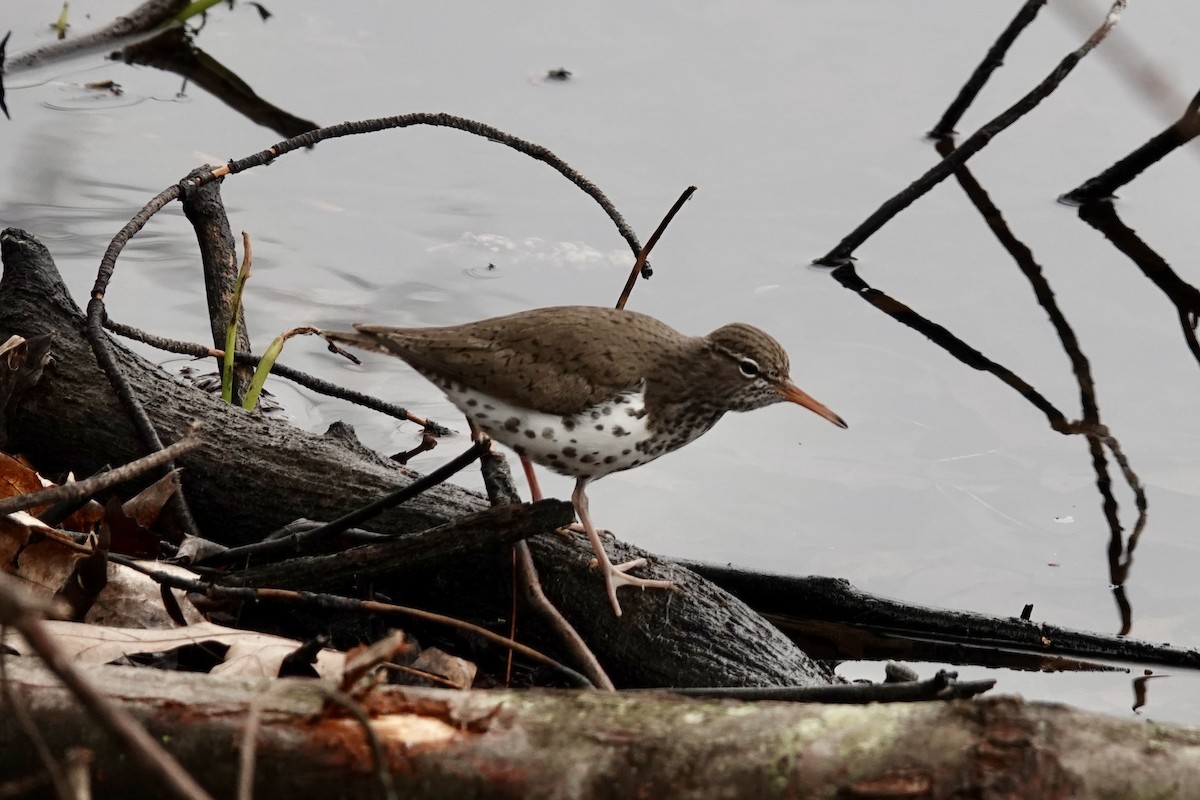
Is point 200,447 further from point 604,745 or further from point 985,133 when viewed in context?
point 985,133

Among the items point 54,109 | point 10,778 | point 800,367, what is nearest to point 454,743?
point 10,778

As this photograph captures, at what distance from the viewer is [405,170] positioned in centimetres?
768

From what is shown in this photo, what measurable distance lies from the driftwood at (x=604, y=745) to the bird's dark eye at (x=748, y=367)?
2.14 meters

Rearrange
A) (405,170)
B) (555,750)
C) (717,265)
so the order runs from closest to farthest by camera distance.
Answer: (555,750), (717,265), (405,170)

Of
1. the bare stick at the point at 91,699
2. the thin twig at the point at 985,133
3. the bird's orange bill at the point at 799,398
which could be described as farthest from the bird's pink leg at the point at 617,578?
the thin twig at the point at 985,133

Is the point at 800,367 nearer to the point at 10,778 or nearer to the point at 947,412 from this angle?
the point at 947,412

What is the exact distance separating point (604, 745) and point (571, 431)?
186cm

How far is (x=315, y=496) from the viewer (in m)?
3.83

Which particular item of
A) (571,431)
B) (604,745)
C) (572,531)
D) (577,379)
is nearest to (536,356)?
(577,379)

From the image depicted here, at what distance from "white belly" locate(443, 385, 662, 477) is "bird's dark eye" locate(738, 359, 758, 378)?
419 millimetres

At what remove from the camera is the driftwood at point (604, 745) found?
1971mm

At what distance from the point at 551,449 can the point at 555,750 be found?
1883mm

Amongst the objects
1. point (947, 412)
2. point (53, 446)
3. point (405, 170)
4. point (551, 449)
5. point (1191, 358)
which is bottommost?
point (53, 446)

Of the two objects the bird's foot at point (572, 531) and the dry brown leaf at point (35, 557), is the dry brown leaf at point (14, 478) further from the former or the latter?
the bird's foot at point (572, 531)
